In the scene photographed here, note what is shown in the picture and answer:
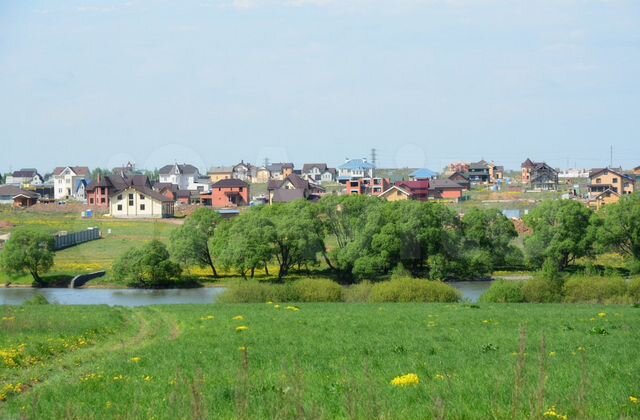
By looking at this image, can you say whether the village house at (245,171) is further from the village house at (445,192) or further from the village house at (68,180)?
the village house at (445,192)

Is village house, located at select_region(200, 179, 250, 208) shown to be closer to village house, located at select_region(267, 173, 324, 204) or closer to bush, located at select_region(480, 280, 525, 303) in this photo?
village house, located at select_region(267, 173, 324, 204)

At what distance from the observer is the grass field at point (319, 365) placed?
772 centimetres

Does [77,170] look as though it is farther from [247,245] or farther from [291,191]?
[247,245]

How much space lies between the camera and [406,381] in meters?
9.88

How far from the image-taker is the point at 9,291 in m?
44.5

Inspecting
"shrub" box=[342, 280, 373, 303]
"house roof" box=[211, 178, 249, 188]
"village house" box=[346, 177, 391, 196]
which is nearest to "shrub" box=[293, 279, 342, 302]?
"shrub" box=[342, 280, 373, 303]

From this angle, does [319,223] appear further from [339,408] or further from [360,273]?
[339,408]

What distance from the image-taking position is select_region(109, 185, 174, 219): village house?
240 feet

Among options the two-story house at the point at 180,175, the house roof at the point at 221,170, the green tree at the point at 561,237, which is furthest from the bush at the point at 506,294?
the house roof at the point at 221,170

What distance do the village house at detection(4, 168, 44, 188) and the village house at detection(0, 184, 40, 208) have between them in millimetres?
43799

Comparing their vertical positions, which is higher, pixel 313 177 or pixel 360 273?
pixel 313 177

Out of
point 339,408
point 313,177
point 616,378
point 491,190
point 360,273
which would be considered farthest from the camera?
point 313,177

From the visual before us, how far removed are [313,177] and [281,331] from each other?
130 meters

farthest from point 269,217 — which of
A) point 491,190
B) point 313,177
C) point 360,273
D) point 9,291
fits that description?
point 313,177
